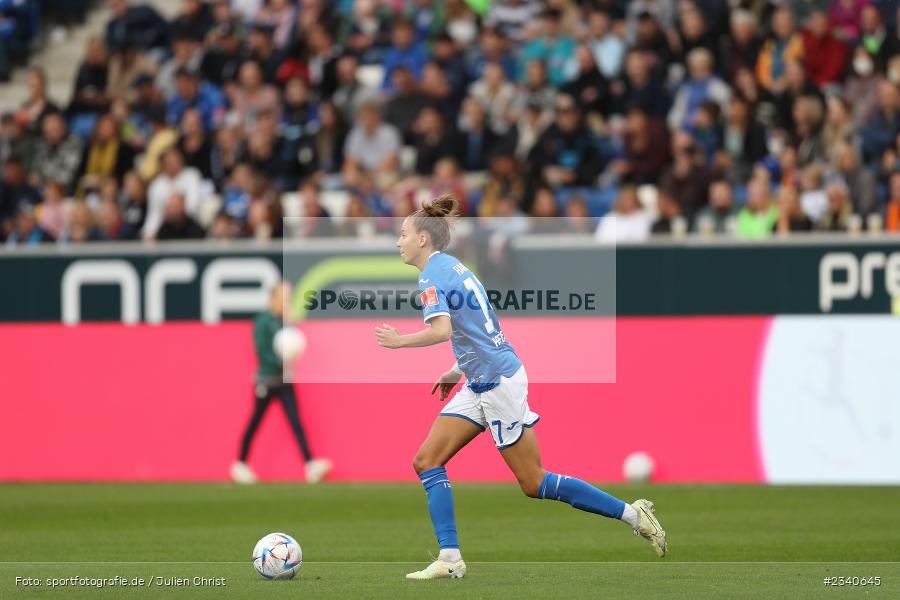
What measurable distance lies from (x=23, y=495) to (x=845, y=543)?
833cm

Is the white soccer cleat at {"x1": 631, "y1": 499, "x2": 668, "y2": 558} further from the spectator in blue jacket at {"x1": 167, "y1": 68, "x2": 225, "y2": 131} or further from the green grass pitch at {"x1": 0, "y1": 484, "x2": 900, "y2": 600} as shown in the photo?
the spectator in blue jacket at {"x1": 167, "y1": 68, "x2": 225, "y2": 131}

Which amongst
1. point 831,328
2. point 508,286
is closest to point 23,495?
point 508,286

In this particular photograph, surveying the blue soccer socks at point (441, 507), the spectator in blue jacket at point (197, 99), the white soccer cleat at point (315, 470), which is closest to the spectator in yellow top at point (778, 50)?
the white soccer cleat at point (315, 470)

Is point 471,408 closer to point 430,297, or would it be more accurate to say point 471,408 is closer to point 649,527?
point 430,297

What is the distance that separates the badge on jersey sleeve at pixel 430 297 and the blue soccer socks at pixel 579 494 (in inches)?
48.8

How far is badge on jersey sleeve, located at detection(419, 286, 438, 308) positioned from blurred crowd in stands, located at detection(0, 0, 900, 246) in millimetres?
8487

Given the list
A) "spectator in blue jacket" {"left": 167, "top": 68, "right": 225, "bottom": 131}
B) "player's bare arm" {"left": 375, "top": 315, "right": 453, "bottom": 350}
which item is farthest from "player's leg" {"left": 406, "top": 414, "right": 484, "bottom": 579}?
"spectator in blue jacket" {"left": 167, "top": 68, "right": 225, "bottom": 131}

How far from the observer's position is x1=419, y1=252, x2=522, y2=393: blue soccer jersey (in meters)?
8.93

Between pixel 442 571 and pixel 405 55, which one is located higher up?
pixel 405 55

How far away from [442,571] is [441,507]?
37 centimetres

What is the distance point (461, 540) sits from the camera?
38.8ft

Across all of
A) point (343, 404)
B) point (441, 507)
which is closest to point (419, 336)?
point (441, 507)

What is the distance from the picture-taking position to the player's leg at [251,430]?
A: 673 inches

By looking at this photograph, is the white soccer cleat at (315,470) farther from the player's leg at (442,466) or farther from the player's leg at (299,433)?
the player's leg at (442,466)
